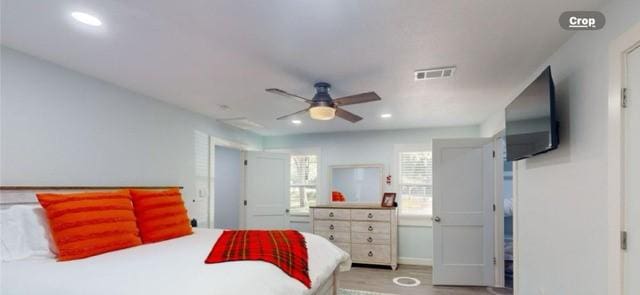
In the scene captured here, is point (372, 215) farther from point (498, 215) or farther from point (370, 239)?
point (498, 215)

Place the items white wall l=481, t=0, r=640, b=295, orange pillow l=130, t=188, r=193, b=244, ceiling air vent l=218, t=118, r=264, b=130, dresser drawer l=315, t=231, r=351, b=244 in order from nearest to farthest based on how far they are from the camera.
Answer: white wall l=481, t=0, r=640, b=295 < orange pillow l=130, t=188, r=193, b=244 < ceiling air vent l=218, t=118, r=264, b=130 < dresser drawer l=315, t=231, r=351, b=244

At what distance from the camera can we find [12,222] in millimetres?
2012

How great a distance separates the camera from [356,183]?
5.60m

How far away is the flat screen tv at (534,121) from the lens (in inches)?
79.9

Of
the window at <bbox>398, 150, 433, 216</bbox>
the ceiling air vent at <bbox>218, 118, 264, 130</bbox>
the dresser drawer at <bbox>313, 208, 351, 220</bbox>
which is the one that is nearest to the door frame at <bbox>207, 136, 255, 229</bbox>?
the ceiling air vent at <bbox>218, 118, 264, 130</bbox>

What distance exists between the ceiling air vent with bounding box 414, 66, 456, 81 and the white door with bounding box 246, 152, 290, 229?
327 centimetres

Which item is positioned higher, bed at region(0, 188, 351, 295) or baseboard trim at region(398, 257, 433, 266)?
bed at region(0, 188, 351, 295)

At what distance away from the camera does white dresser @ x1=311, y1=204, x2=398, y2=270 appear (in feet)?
16.0

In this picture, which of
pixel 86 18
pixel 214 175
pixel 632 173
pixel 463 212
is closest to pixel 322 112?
pixel 86 18

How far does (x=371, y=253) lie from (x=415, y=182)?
137 cm

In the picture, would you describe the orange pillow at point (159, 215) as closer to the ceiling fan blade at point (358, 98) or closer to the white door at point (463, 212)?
the ceiling fan blade at point (358, 98)

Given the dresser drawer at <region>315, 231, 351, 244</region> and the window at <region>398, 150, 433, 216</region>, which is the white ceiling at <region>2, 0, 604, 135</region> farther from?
the dresser drawer at <region>315, 231, 351, 244</region>

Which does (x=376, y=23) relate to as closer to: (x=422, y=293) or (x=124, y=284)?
(x=124, y=284)

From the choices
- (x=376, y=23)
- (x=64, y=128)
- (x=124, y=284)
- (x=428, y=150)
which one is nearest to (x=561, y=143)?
(x=376, y=23)
